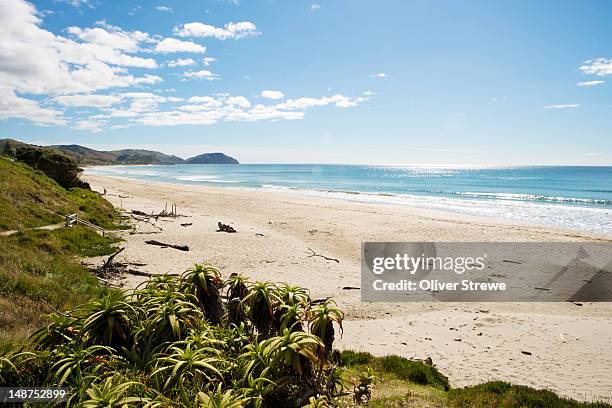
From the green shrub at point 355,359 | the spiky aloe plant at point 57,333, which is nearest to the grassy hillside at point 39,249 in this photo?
the spiky aloe plant at point 57,333

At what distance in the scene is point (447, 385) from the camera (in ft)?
23.8

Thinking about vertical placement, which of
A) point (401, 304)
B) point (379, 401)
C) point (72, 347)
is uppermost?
point (72, 347)

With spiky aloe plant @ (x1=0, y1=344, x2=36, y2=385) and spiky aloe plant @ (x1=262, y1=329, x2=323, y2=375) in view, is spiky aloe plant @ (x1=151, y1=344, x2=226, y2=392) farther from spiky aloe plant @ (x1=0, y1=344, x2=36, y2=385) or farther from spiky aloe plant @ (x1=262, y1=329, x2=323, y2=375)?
spiky aloe plant @ (x1=0, y1=344, x2=36, y2=385)

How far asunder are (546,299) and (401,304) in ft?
18.4

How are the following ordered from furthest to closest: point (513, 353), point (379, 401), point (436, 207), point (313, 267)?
point (436, 207)
point (313, 267)
point (513, 353)
point (379, 401)

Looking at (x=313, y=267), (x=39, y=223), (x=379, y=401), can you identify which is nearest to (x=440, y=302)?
(x=313, y=267)

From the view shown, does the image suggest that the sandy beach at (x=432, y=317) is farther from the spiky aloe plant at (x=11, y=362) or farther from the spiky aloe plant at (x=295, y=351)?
the spiky aloe plant at (x=11, y=362)

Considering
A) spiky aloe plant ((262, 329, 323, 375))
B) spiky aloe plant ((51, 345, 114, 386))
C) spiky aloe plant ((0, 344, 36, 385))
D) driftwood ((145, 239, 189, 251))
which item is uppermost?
spiky aloe plant ((262, 329, 323, 375))

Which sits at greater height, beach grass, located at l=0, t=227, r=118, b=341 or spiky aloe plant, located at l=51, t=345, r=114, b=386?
spiky aloe plant, located at l=51, t=345, r=114, b=386

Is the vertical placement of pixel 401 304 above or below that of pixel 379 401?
below

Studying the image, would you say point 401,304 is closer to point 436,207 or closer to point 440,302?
point 440,302

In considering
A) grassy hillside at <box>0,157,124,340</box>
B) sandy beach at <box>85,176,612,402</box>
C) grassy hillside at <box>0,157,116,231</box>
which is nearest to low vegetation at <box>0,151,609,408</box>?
grassy hillside at <box>0,157,124,340</box>

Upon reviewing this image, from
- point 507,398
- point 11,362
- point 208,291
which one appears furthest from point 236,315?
point 507,398

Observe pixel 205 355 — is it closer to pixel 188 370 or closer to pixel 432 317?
pixel 188 370
